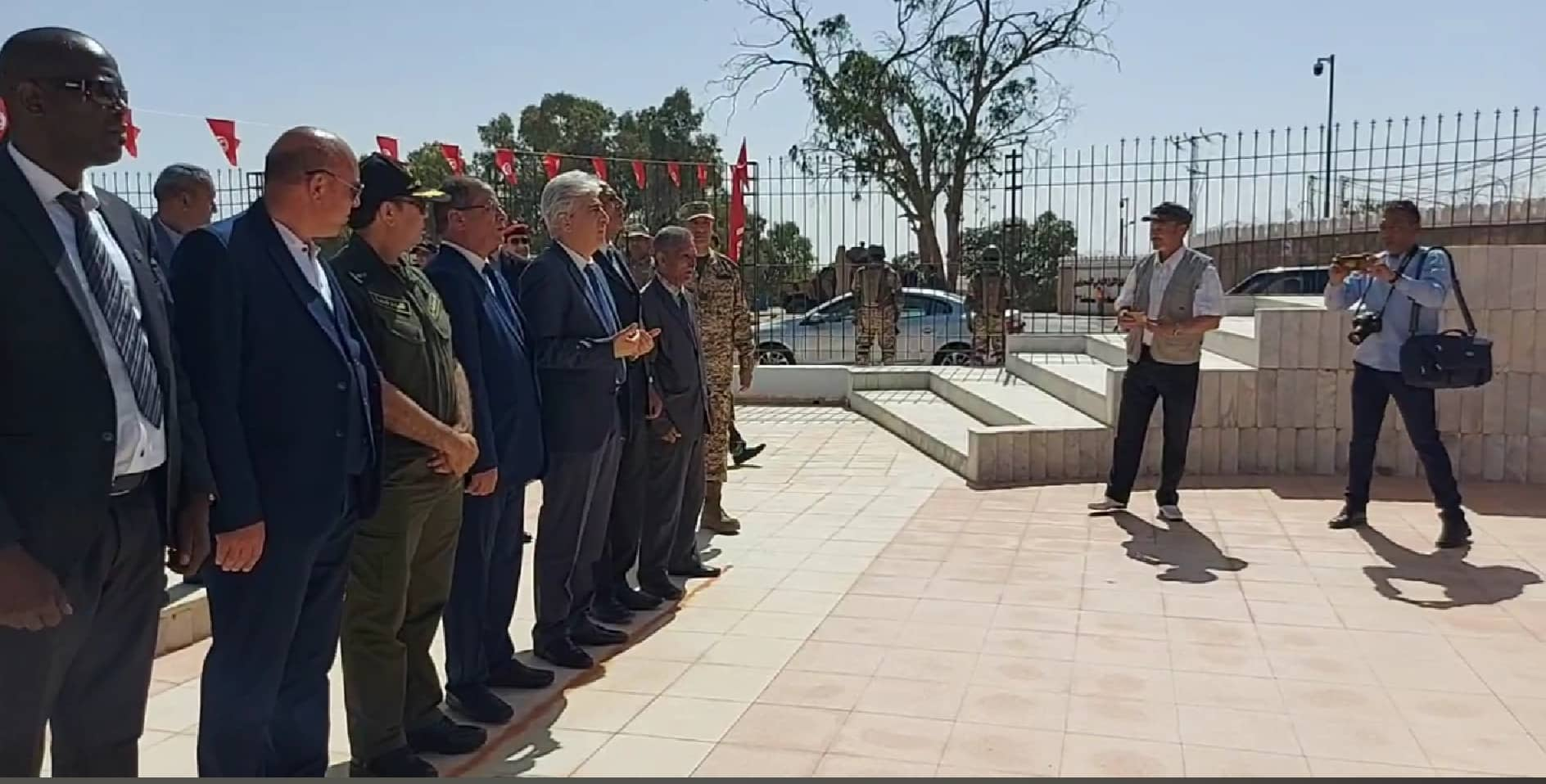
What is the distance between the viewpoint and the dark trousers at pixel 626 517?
4398 mm

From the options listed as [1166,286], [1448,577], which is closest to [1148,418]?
[1166,286]

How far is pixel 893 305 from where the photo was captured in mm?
13445

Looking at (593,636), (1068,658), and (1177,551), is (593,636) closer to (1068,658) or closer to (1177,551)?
(1068,658)

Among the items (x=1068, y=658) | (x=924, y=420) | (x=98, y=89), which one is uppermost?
(x=98, y=89)

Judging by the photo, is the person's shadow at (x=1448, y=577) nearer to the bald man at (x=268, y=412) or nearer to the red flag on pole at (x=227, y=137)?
the bald man at (x=268, y=412)

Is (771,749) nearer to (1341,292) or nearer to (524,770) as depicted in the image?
(524,770)

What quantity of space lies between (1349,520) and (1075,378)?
3205 millimetres

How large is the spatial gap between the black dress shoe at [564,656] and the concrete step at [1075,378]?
4.29 m

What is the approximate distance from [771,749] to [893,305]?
10629mm

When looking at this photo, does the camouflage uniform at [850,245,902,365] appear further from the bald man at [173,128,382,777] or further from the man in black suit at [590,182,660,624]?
the bald man at [173,128,382,777]

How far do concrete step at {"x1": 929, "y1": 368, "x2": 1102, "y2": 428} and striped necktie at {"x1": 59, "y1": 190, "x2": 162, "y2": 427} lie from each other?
5.98 metres

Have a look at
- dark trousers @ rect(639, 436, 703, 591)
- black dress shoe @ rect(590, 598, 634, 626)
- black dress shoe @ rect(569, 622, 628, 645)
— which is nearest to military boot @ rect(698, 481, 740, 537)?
dark trousers @ rect(639, 436, 703, 591)

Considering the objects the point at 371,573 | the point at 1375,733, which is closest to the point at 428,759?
Result: the point at 371,573

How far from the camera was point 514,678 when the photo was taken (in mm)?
3592
